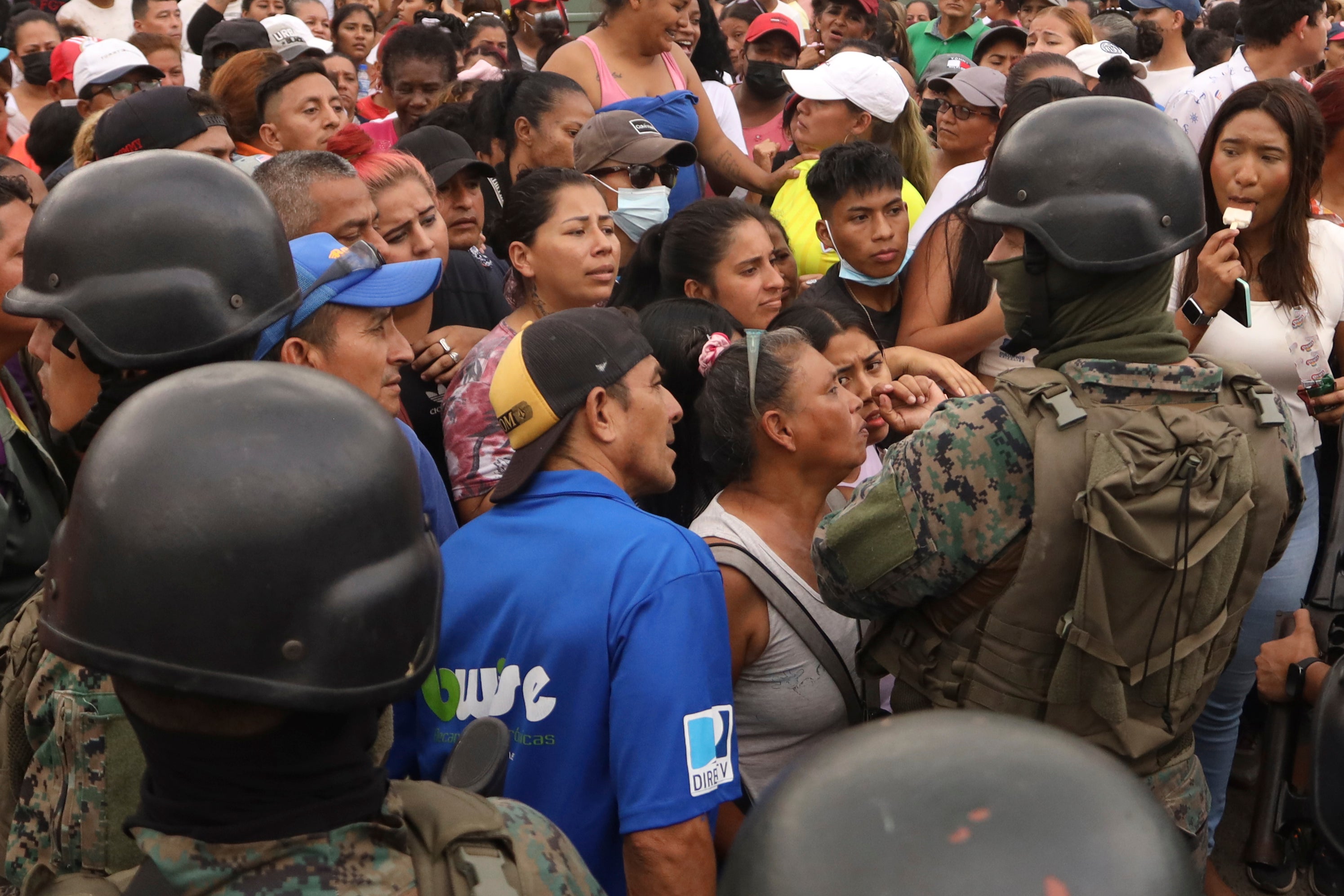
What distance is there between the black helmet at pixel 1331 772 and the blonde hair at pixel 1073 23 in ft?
19.6

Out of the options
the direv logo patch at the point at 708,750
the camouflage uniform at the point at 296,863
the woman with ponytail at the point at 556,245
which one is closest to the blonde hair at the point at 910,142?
the woman with ponytail at the point at 556,245

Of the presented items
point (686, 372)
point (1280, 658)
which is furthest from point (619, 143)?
point (1280, 658)

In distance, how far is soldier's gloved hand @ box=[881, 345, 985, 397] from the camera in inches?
138

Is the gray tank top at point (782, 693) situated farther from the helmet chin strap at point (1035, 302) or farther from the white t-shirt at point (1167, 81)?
the white t-shirt at point (1167, 81)

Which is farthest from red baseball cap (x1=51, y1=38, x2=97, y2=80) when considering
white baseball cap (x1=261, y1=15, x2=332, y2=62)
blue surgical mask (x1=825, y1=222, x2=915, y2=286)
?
blue surgical mask (x1=825, y1=222, x2=915, y2=286)

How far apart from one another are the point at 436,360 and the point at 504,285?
2.73ft

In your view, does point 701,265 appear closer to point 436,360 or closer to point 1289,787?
point 436,360

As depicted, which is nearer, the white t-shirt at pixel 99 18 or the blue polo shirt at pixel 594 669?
the blue polo shirt at pixel 594 669

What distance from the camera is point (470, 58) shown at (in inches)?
328

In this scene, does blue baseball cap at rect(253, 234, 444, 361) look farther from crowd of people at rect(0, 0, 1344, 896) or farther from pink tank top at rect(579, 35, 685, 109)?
pink tank top at rect(579, 35, 685, 109)

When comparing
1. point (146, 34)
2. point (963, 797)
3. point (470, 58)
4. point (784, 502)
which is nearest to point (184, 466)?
point (963, 797)

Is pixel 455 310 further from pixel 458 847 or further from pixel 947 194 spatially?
pixel 458 847

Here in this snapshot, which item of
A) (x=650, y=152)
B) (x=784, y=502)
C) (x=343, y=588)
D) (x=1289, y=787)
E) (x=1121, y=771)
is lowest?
(x=1289, y=787)

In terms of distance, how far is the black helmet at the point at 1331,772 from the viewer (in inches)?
58.4
